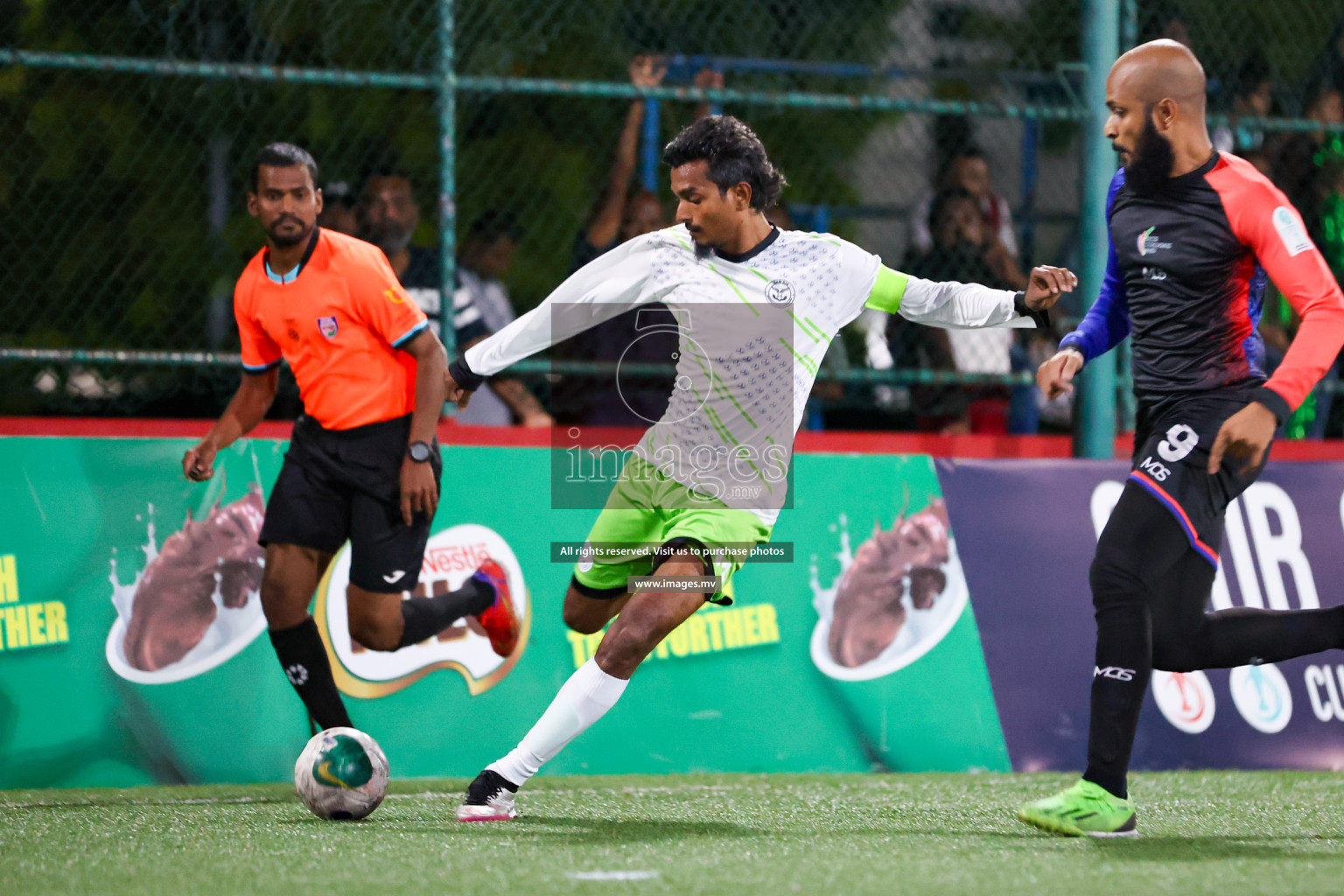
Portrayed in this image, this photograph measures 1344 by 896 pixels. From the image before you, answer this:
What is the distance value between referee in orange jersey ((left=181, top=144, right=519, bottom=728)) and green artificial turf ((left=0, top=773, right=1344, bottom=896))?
0.64m

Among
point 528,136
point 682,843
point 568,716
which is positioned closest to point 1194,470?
point 682,843

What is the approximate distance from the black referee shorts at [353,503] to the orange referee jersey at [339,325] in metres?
0.09

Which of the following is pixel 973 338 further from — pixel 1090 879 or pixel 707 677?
pixel 1090 879

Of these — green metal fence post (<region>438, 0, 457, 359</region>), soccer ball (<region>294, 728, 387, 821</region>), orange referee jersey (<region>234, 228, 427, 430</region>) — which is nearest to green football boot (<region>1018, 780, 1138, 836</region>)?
soccer ball (<region>294, 728, 387, 821</region>)

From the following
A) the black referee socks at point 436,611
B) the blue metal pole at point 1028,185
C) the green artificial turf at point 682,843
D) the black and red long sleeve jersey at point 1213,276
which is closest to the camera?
the green artificial turf at point 682,843

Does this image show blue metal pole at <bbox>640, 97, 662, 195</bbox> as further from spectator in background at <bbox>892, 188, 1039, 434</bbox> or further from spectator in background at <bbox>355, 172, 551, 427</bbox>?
spectator in background at <bbox>892, 188, 1039, 434</bbox>

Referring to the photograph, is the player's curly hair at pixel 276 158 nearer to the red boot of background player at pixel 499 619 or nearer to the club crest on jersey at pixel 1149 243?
the red boot of background player at pixel 499 619

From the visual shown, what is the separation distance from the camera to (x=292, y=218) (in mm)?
5562

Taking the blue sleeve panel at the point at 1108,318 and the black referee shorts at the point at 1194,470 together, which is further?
the blue sleeve panel at the point at 1108,318

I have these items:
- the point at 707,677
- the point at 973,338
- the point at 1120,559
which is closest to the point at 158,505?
the point at 707,677

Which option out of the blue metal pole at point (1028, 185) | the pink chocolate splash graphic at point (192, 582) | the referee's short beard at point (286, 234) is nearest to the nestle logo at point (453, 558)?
the pink chocolate splash graphic at point (192, 582)

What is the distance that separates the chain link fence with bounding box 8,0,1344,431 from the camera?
6.81 metres

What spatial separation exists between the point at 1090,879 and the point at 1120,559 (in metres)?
1.08

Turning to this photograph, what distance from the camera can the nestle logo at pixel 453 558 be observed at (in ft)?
20.1
